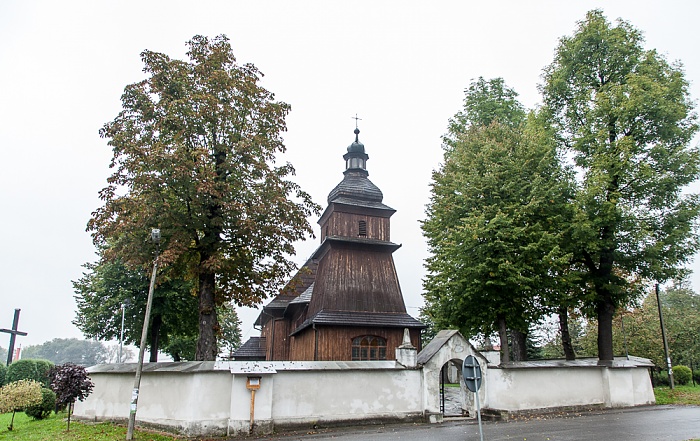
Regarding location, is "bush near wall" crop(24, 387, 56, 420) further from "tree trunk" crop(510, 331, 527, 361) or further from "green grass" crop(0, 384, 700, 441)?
"tree trunk" crop(510, 331, 527, 361)

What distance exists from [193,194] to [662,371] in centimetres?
3610

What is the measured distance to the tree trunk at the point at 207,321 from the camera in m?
15.6

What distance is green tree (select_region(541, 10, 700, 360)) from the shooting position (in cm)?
1917

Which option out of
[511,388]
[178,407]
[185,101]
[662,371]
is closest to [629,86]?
[511,388]

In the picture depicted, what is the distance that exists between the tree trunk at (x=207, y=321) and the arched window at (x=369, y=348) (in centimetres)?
852

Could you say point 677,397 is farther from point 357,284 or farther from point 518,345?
point 357,284

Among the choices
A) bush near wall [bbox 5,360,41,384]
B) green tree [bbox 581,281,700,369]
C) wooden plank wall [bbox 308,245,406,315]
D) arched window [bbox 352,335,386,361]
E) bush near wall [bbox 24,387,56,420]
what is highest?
wooden plank wall [bbox 308,245,406,315]

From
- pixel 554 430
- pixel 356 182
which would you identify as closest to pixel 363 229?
pixel 356 182

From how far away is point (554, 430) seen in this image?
42.5 ft

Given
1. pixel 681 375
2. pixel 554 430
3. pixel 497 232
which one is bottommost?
pixel 554 430

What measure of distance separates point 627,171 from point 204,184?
1723 cm

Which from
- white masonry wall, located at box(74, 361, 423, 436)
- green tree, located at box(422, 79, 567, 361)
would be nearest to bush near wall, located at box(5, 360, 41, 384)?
white masonry wall, located at box(74, 361, 423, 436)

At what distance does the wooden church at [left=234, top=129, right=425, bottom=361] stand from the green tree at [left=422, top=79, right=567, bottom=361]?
2.98 metres

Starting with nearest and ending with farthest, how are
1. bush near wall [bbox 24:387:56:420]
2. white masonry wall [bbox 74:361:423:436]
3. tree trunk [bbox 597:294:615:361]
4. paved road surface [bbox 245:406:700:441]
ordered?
paved road surface [bbox 245:406:700:441] → white masonry wall [bbox 74:361:423:436] → tree trunk [bbox 597:294:615:361] → bush near wall [bbox 24:387:56:420]
